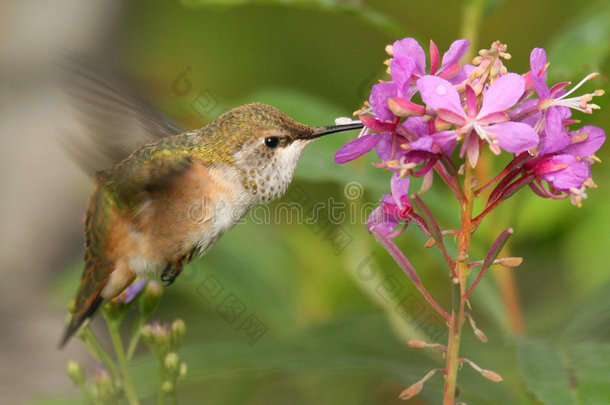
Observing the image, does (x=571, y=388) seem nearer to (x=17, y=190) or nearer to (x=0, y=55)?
(x=17, y=190)

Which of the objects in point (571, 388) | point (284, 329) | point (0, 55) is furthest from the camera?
point (0, 55)

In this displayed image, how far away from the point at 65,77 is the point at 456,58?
1.15 metres

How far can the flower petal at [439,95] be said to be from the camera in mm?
1511

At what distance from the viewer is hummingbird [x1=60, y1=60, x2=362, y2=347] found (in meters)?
Result: 2.07

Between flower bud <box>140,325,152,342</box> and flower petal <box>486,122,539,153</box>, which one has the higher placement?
flower petal <box>486,122,539,153</box>

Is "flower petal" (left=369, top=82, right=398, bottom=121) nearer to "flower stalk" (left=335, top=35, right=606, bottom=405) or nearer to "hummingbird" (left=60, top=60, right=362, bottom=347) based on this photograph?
"flower stalk" (left=335, top=35, right=606, bottom=405)

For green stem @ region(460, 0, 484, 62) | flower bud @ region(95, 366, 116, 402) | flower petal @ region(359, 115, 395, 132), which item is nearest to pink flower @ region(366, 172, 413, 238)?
flower petal @ region(359, 115, 395, 132)

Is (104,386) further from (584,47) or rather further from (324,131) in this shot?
(584,47)

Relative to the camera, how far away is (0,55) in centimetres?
598

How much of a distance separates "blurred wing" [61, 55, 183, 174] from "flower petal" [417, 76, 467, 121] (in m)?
0.95

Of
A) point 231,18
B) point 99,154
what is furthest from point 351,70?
point 99,154

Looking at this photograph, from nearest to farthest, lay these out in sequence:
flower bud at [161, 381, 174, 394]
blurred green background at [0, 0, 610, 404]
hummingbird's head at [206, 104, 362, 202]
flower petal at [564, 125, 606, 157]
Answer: flower petal at [564, 125, 606, 157], flower bud at [161, 381, 174, 394], hummingbird's head at [206, 104, 362, 202], blurred green background at [0, 0, 610, 404]

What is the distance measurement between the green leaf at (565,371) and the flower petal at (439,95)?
2.35 feet

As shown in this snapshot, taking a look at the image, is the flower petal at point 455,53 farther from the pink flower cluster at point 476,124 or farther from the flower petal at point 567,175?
the flower petal at point 567,175
